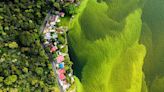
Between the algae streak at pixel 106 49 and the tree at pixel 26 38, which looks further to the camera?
the tree at pixel 26 38

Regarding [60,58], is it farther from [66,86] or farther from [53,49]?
[66,86]

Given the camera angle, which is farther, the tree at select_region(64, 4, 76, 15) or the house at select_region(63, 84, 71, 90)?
the tree at select_region(64, 4, 76, 15)

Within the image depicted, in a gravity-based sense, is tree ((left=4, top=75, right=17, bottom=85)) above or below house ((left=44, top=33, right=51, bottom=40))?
below

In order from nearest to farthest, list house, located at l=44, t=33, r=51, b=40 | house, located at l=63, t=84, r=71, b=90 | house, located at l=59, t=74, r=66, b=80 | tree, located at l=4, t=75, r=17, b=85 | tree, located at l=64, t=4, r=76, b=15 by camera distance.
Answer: tree, located at l=4, t=75, r=17, b=85 < house, located at l=63, t=84, r=71, b=90 < house, located at l=59, t=74, r=66, b=80 < house, located at l=44, t=33, r=51, b=40 < tree, located at l=64, t=4, r=76, b=15

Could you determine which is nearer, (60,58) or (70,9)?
(60,58)

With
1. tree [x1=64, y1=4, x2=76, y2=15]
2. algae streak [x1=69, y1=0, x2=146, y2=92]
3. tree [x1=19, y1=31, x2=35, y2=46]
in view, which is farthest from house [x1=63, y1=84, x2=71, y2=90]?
tree [x1=64, y1=4, x2=76, y2=15]

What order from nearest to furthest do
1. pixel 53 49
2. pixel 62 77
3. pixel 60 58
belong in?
pixel 62 77
pixel 60 58
pixel 53 49

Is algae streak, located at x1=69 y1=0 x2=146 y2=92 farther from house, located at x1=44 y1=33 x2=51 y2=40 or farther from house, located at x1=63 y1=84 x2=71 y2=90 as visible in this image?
house, located at x1=44 y1=33 x2=51 y2=40

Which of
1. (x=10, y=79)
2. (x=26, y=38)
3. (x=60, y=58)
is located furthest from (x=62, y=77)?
(x=26, y=38)

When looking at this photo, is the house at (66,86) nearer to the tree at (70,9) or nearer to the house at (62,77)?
the house at (62,77)

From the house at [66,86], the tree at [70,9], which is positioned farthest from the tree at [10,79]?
the tree at [70,9]

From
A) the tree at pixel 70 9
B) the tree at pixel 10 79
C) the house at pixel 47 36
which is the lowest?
the tree at pixel 10 79

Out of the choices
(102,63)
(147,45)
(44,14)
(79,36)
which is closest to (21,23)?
(44,14)
